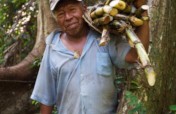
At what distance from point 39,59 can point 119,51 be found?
422 centimetres

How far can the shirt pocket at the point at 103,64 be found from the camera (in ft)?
8.29

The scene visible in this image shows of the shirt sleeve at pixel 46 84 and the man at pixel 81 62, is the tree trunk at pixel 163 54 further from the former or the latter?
the shirt sleeve at pixel 46 84

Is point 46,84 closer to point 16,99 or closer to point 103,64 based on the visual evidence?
point 103,64

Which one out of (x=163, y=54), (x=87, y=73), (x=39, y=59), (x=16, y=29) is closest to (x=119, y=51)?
(x=87, y=73)

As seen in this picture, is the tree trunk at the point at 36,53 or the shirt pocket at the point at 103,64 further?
the tree trunk at the point at 36,53

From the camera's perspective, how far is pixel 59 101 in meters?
2.80

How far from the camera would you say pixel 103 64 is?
253 cm

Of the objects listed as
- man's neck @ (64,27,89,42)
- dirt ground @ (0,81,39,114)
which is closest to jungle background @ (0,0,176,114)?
dirt ground @ (0,81,39,114)

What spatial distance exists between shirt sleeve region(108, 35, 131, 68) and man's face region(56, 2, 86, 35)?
9.9 inches

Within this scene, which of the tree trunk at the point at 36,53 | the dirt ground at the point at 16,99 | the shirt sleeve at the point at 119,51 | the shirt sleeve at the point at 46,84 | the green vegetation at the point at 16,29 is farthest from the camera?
the green vegetation at the point at 16,29

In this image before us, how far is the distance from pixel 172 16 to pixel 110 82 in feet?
2.04

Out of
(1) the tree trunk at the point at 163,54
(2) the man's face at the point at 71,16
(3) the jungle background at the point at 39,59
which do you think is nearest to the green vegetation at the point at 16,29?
(3) the jungle background at the point at 39,59

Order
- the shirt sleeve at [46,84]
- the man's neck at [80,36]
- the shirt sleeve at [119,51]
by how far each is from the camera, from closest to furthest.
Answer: the shirt sleeve at [119,51], the man's neck at [80,36], the shirt sleeve at [46,84]

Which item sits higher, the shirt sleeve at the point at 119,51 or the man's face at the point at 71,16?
the man's face at the point at 71,16
